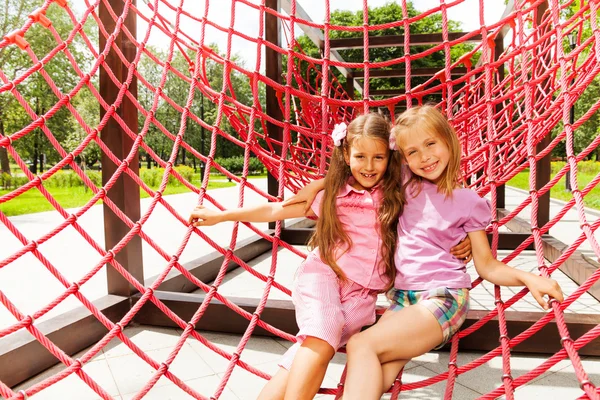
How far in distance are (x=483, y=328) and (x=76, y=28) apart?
5.47 feet

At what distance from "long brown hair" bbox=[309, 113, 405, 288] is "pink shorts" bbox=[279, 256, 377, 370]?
0.04m

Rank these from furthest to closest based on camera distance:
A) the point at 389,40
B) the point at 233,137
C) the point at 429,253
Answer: the point at 389,40 → the point at 233,137 → the point at 429,253

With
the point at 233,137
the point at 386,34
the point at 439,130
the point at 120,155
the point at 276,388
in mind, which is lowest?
the point at 276,388

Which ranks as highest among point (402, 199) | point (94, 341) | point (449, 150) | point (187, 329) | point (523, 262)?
point (523, 262)

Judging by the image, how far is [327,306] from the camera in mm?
1248

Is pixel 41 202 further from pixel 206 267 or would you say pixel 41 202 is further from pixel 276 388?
pixel 276 388

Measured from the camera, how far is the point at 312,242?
142cm

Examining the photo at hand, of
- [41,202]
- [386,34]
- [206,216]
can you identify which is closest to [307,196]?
[206,216]

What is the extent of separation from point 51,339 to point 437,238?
1.30m

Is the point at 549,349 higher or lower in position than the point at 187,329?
higher

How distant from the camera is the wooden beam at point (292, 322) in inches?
66.0

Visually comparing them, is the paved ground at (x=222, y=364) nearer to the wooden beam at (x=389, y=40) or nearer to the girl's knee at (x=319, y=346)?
the girl's knee at (x=319, y=346)

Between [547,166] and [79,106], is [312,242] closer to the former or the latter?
[547,166]

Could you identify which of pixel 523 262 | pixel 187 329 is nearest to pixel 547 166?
pixel 523 262
